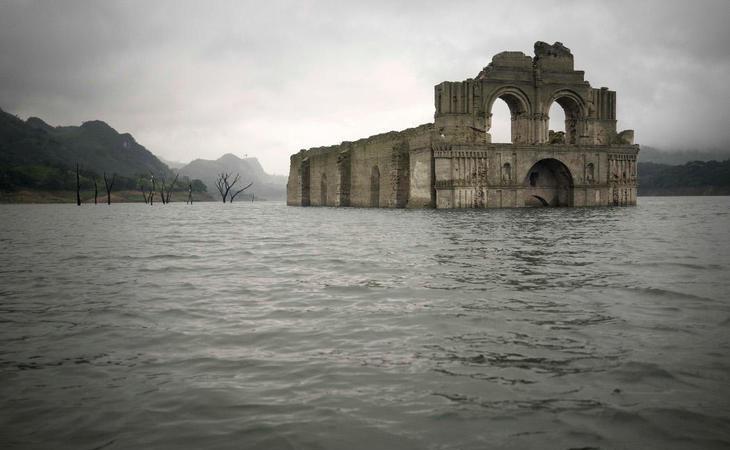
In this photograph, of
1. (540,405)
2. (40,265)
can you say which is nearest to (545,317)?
(540,405)

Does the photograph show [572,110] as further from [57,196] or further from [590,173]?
[57,196]

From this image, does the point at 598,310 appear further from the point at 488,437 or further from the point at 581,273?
the point at 488,437

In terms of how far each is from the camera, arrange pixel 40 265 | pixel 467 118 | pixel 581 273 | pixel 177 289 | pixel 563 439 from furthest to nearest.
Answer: pixel 467 118 → pixel 40 265 → pixel 581 273 → pixel 177 289 → pixel 563 439

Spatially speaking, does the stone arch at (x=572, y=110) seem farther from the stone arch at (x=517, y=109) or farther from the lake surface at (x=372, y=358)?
the lake surface at (x=372, y=358)

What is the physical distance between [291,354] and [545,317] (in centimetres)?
302

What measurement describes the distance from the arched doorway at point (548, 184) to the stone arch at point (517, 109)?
2542 millimetres

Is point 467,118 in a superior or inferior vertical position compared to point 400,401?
superior

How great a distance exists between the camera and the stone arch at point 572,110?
46469 mm

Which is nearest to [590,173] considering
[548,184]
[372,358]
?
[548,184]

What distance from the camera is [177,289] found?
8930mm

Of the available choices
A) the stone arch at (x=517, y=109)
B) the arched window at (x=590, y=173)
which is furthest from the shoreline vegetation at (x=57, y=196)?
the arched window at (x=590, y=173)

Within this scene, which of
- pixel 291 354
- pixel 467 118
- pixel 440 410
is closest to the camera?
pixel 440 410

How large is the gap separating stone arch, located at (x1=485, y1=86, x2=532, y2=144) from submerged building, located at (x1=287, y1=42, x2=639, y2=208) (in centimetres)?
8

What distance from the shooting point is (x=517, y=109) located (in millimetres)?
46188
